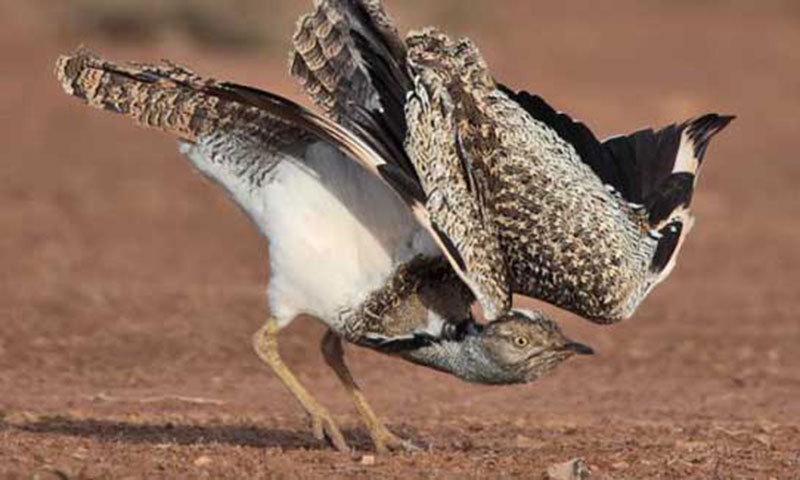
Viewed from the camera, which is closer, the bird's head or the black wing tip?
the bird's head

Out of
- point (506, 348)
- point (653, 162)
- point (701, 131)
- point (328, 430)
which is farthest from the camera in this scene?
point (701, 131)

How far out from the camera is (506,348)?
7.61 metres

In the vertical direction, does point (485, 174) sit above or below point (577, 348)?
above

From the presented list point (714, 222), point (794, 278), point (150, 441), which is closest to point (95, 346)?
point (150, 441)

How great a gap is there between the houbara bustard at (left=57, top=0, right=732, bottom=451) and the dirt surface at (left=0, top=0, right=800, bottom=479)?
60cm

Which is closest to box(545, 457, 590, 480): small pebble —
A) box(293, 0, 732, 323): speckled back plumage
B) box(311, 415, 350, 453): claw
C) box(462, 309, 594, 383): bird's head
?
box(462, 309, 594, 383): bird's head

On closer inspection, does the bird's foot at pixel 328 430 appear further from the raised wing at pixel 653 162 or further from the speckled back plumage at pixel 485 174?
the raised wing at pixel 653 162

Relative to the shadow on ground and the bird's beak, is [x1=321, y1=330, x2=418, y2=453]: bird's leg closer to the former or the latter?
the shadow on ground

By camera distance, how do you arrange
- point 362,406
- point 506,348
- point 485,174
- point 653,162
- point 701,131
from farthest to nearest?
point 701,131 → point 653,162 → point 362,406 → point 485,174 → point 506,348

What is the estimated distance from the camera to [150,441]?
875 centimetres

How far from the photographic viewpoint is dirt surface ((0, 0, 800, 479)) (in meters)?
8.25

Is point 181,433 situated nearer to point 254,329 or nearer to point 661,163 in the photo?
point 661,163

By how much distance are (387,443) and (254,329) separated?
4.05 meters

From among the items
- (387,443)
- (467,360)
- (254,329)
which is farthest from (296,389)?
(254,329)
